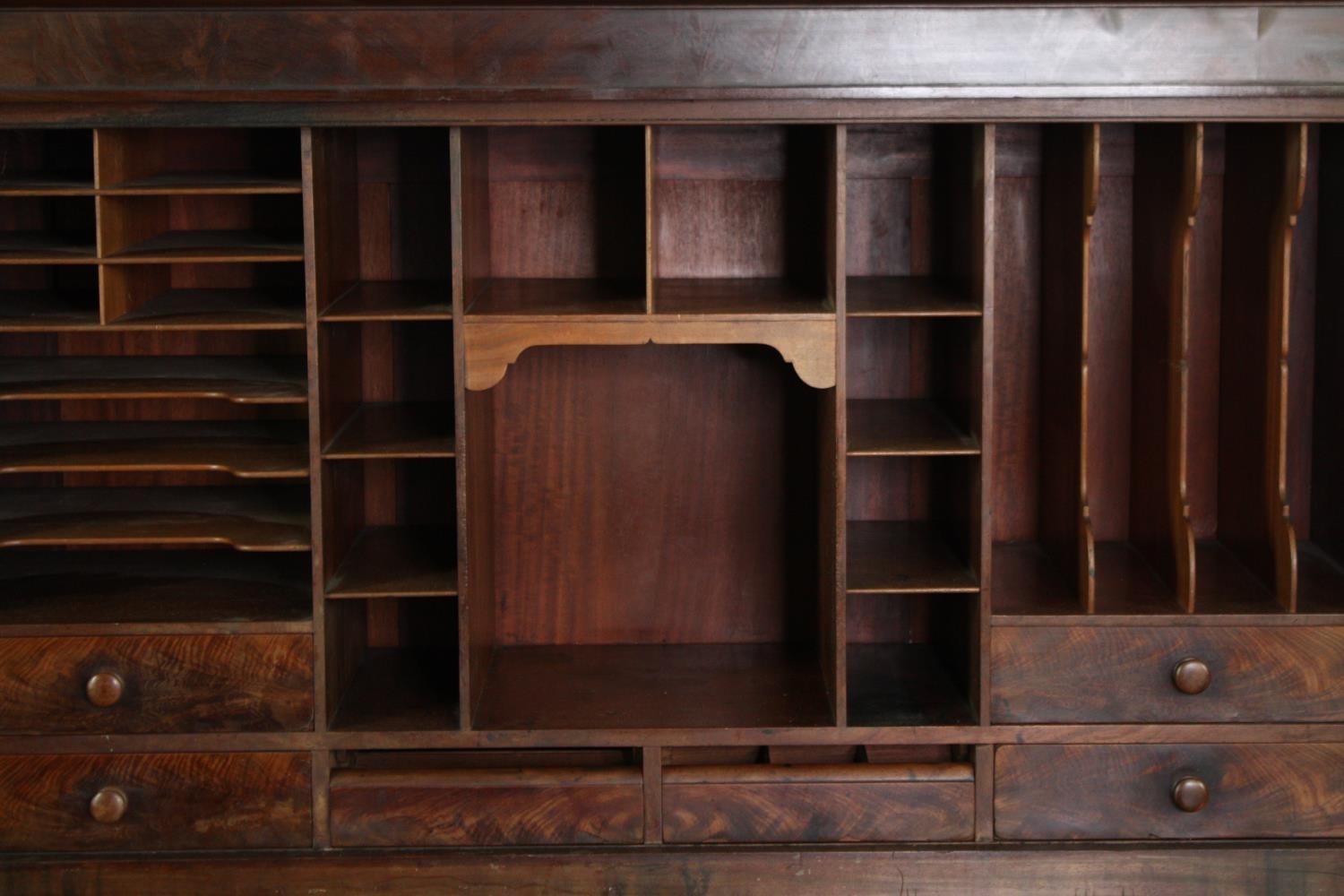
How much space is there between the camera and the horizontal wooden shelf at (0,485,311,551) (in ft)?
9.83

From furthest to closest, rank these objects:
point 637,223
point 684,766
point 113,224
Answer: point 637,223, point 684,766, point 113,224

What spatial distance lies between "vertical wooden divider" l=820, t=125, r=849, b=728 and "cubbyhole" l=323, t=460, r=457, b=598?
70 cm

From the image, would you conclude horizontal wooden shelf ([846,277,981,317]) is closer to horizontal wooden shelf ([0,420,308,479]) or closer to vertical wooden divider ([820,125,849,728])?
vertical wooden divider ([820,125,849,728])

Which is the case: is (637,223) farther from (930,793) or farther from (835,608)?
(930,793)

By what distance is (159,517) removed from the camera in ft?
10.2

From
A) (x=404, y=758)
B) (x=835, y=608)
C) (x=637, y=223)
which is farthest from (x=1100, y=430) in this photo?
(x=404, y=758)

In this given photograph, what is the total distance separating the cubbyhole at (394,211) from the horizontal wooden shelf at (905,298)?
2.60ft

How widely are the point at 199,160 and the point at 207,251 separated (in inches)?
18.9

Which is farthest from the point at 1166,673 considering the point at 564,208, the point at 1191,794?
the point at 564,208

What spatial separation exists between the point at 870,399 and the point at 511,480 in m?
0.76

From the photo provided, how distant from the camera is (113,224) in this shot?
2920 millimetres

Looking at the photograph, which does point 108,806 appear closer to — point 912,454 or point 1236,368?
point 912,454

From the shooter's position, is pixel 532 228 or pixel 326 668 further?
pixel 532 228

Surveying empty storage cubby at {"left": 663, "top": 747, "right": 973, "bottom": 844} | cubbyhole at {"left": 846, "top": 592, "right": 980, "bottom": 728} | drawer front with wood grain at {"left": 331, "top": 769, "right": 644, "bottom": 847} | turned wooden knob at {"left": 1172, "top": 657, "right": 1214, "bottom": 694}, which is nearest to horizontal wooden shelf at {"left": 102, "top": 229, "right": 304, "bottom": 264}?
drawer front with wood grain at {"left": 331, "top": 769, "right": 644, "bottom": 847}
